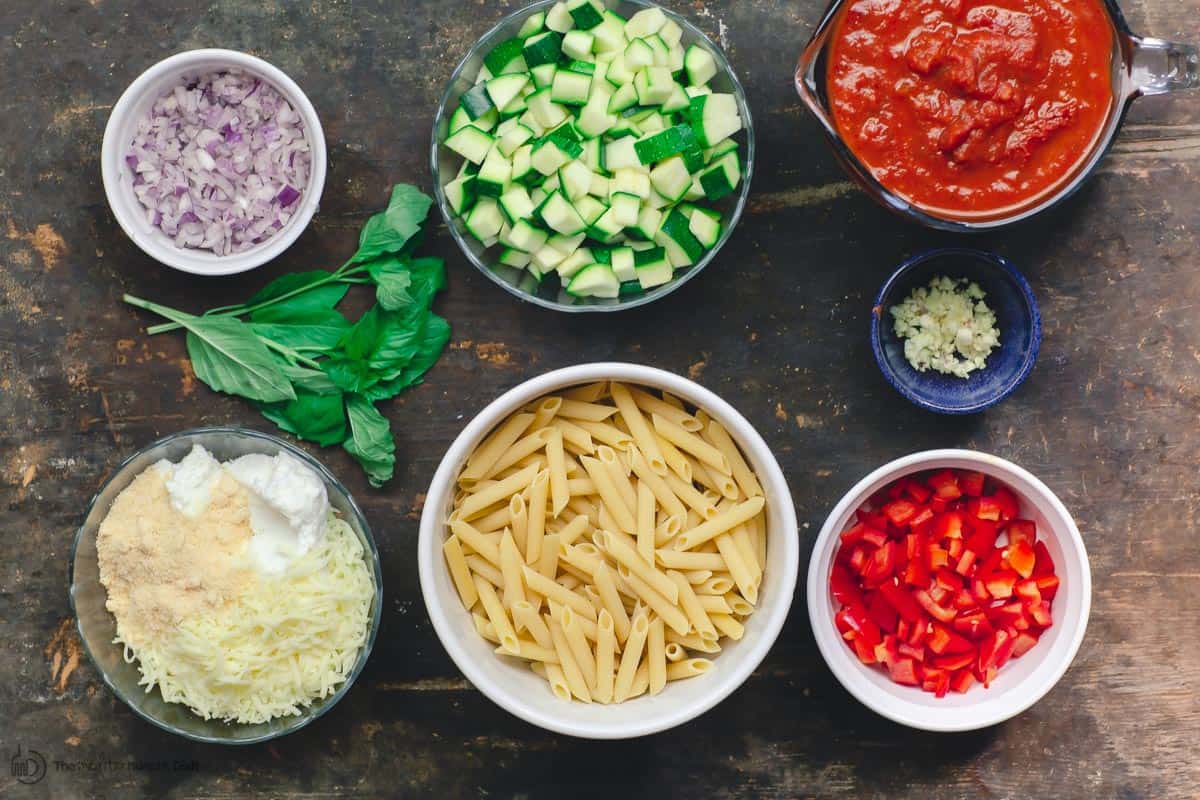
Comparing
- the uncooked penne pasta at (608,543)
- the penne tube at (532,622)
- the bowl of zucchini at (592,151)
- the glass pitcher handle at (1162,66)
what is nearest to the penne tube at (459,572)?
the uncooked penne pasta at (608,543)

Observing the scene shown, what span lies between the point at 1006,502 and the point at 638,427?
36.1 inches

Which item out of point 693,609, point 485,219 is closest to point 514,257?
point 485,219

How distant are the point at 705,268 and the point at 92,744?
6.58 feet

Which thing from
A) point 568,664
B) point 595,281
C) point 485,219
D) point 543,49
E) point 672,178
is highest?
point 543,49

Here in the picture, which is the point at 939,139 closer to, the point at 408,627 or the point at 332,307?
the point at 332,307

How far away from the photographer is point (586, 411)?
2.42 meters

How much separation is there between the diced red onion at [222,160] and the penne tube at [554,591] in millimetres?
1047

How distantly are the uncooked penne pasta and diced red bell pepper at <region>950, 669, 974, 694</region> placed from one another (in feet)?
1.79

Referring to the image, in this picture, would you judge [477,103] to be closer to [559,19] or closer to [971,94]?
[559,19]

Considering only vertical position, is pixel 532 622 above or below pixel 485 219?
below

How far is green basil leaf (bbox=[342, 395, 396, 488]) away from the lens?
250cm

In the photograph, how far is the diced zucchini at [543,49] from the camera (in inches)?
93.1

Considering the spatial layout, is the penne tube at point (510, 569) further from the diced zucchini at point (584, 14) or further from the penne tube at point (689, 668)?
the diced zucchini at point (584, 14)

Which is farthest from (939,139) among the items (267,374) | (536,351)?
(267,374)
